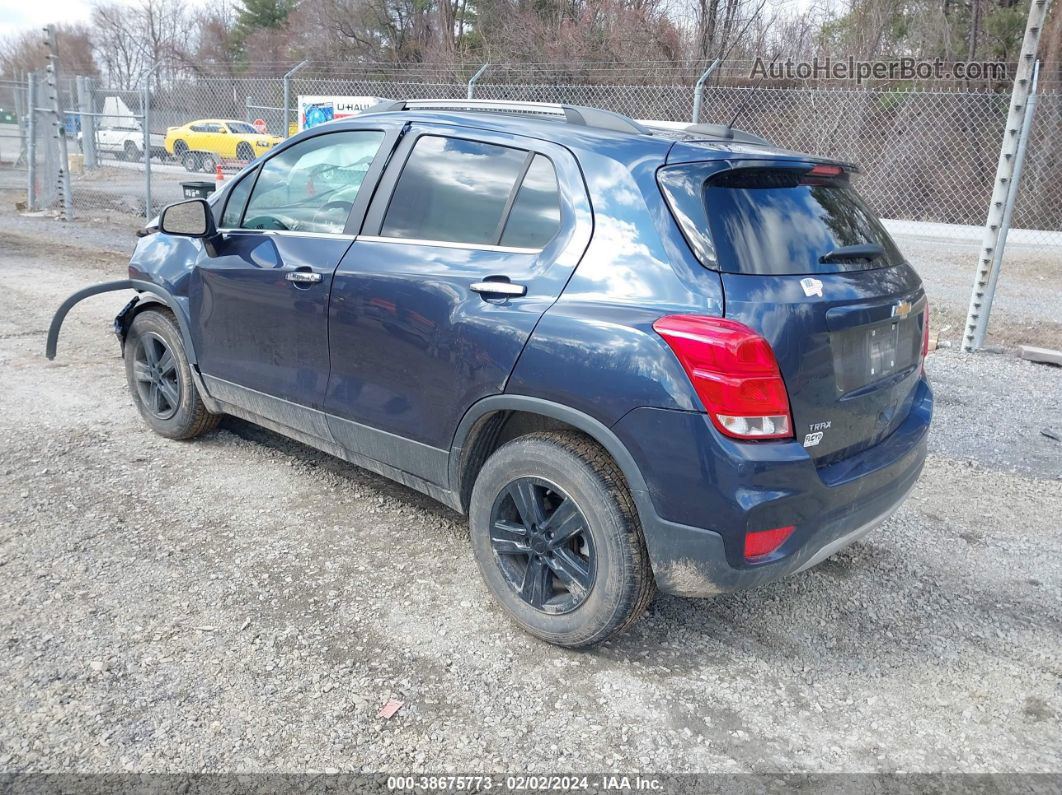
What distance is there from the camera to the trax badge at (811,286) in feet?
9.20

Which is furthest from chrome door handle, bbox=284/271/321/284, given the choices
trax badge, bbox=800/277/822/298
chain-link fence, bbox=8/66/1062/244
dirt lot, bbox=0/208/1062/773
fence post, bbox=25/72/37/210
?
fence post, bbox=25/72/37/210

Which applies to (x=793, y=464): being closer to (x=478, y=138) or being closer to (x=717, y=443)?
(x=717, y=443)

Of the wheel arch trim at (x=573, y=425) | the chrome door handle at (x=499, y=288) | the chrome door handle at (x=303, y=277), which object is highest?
the chrome door handle at (x=499, y=288)

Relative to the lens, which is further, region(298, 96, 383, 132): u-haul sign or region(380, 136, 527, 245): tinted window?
region(298, 96, 383, 132): u-haul sign

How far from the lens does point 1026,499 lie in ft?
15.4

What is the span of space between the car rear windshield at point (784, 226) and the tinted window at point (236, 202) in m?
2.54

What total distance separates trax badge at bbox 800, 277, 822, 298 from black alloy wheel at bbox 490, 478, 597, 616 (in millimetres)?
1057

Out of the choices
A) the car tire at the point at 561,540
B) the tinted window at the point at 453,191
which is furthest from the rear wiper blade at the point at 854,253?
the tinted window at the point at 453,191

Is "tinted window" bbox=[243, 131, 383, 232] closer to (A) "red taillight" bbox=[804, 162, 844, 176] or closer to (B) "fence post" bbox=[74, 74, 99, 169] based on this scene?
(A) "red taillight" bbox=[804, 162, 844, 176]

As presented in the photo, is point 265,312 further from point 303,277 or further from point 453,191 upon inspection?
point 453,191

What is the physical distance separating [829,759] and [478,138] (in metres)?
2.56

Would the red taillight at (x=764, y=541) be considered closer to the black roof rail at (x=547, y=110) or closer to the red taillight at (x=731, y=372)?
the red taillight at (x=731, y=372)

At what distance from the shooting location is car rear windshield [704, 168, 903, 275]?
111 inches
